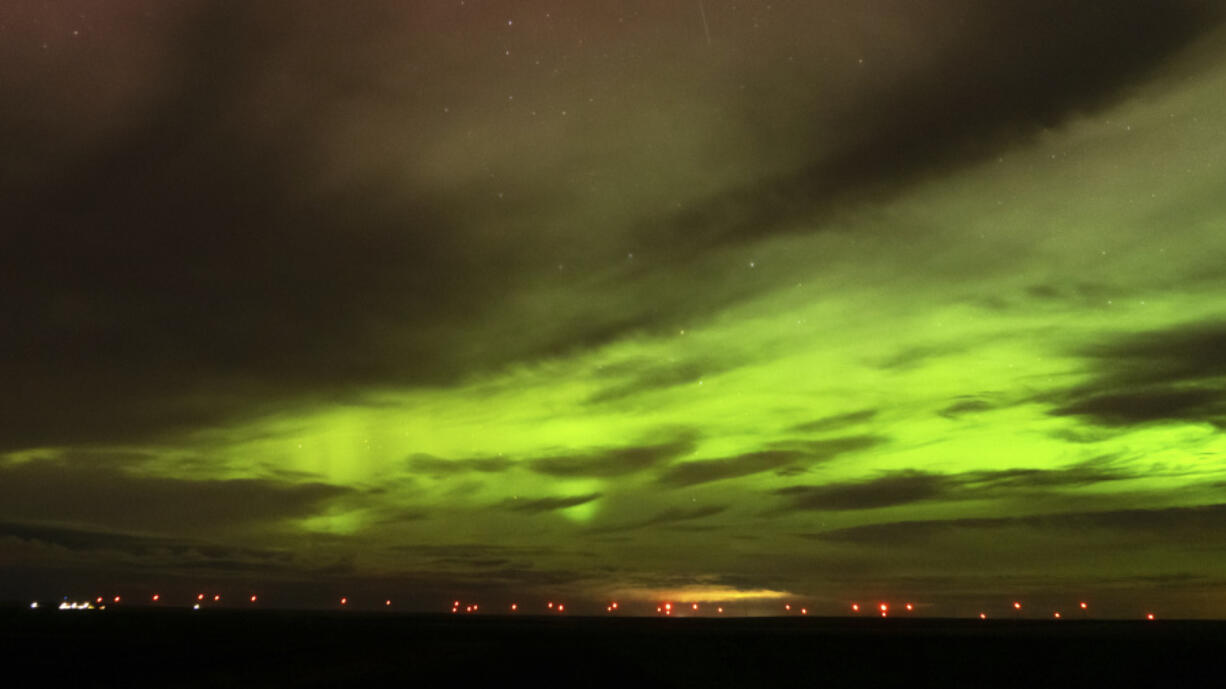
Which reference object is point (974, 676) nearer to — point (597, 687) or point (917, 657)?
point (917, 657)

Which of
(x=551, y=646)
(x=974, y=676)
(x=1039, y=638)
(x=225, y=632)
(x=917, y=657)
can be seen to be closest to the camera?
(x=974, y=676)

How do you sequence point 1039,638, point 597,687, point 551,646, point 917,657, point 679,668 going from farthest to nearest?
point 1039,638, point 551,646, point 917,657, point 679,668, point 597,687

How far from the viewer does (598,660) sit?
48.2m

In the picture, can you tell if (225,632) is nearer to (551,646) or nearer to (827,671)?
(551,646)

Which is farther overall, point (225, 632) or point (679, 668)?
point (225, 632)

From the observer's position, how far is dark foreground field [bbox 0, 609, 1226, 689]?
3775cm

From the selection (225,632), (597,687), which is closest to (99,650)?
(225,632)

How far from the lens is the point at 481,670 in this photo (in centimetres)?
4169

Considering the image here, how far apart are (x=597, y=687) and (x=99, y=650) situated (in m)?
34.4

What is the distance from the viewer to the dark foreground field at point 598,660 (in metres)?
37.8

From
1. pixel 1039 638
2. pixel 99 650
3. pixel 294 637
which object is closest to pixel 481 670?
pixel 99 650

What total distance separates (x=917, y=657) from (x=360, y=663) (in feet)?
101

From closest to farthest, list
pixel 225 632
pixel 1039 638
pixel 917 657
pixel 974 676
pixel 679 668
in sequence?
1. pixel 974 676
2. pixel 679 668
3. pixel 917 657
4. pixel 1039 638
5. pixel 225 632

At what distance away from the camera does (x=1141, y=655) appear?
166 ft
